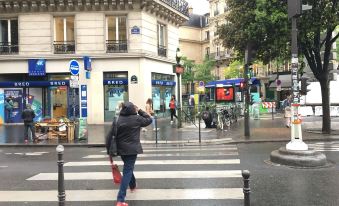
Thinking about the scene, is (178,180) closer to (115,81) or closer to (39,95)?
(115,81)

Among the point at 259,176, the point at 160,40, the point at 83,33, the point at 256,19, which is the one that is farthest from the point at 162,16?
the point at 259,176

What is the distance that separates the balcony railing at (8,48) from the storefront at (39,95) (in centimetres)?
145

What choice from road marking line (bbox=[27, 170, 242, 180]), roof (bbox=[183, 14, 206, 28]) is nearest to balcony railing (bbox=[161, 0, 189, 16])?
road marking line (bbox=[27, 170, 242, 180])

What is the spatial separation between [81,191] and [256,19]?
36.6 ft

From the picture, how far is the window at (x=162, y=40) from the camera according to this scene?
30094 millimetres

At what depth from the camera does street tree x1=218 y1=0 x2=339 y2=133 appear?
1753 centimetres

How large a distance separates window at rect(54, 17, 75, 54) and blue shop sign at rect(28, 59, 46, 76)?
41.9 inches

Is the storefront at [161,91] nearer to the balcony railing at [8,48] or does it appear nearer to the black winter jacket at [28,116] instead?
the balcony railing at [8,48]

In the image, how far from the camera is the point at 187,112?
2623 cm

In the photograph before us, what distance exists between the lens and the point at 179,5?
108 ft

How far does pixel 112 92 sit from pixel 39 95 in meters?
4.56

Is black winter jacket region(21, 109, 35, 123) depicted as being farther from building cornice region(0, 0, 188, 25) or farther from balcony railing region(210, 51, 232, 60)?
balcony railing region(210, 51, 232, 60)

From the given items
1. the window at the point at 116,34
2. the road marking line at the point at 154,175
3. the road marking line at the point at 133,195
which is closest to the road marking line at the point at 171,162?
the road marking line at the point at 154,175

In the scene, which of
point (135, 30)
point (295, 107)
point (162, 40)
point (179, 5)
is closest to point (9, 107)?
point (135, 30)
